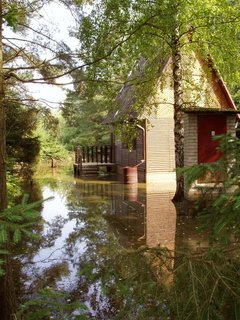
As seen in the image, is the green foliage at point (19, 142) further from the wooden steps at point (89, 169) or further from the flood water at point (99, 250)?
the wooden steps at point (89, 169)

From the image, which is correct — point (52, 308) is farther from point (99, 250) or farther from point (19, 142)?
point (19, 142)

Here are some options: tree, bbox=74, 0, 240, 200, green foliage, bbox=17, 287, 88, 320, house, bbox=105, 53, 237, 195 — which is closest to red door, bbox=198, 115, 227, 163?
house, bbox=105, 53, 237, 195

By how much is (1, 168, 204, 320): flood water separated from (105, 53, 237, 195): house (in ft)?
8.87

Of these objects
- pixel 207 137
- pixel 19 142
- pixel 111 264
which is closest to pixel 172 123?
pixel 207 137

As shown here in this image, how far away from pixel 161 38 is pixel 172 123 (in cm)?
1026

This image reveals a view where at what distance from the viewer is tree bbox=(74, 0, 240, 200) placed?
700 centimetres

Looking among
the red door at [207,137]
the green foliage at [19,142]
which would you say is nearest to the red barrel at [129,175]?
the green foliage at [19,142]

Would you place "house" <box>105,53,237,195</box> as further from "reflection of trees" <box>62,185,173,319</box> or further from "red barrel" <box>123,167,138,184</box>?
"reflection of trees" <box>62,185,173,319</box>

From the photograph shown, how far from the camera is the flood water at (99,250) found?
3.16 meters

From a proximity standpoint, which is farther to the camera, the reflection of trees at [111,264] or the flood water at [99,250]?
the flood water at [99,250]

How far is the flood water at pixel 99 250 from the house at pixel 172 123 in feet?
8.87

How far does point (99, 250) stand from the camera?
8.31 meters

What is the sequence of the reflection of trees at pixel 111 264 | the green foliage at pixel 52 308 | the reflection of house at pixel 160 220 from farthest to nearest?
the reflection of house at pixel 160 220
the green foliage at pixel 52 308
the reflection of trees at pixel 111 264

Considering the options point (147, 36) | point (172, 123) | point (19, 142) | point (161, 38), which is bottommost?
point (19, 142)
